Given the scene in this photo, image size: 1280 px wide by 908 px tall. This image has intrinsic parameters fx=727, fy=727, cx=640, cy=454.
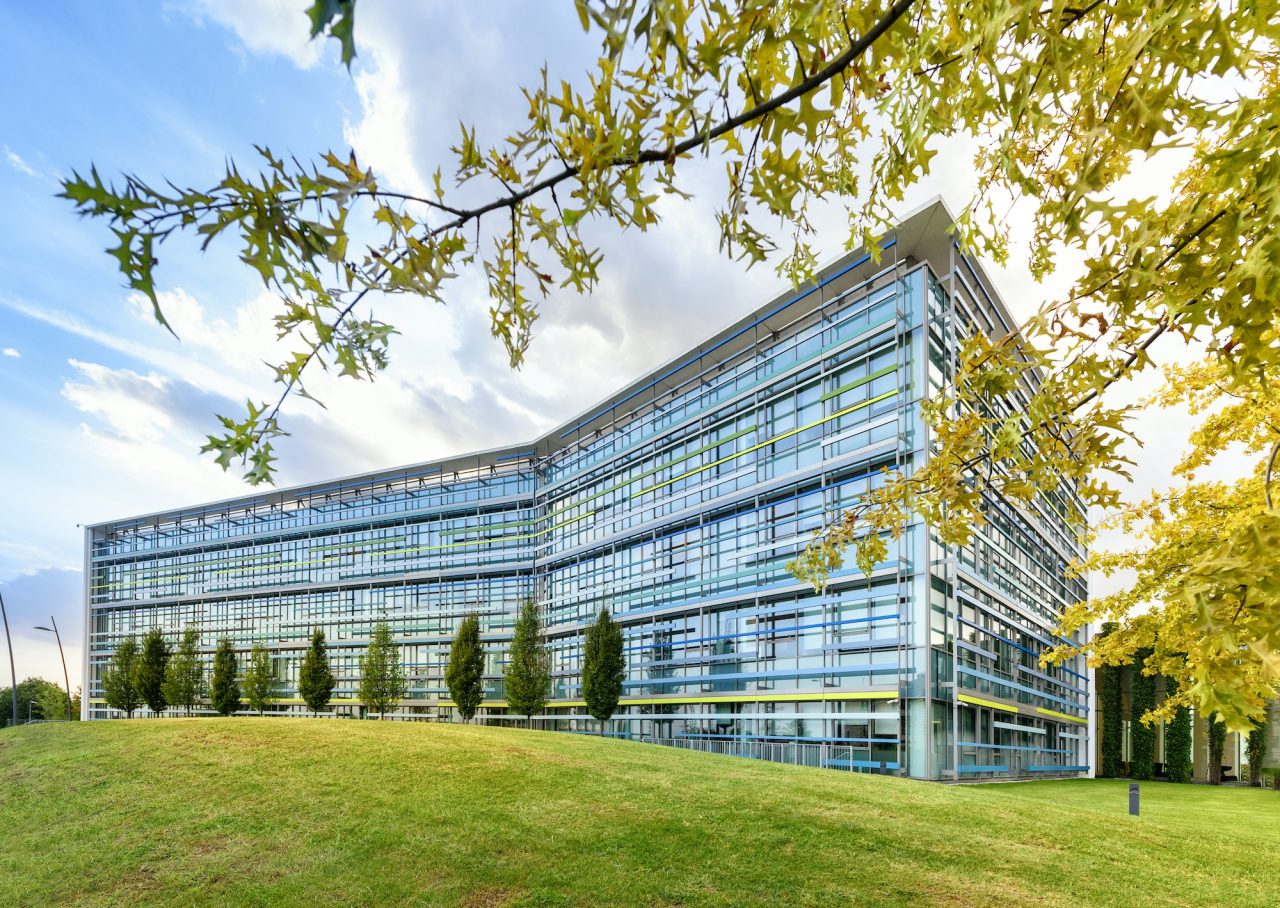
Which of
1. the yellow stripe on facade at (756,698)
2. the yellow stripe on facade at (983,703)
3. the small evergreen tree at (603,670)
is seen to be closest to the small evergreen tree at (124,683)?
the yellow stripe on facade at (756,698)

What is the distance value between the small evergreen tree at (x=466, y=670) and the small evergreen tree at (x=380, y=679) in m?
5.18

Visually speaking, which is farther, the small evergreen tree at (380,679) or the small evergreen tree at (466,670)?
the small evergreen tree at (380,679)

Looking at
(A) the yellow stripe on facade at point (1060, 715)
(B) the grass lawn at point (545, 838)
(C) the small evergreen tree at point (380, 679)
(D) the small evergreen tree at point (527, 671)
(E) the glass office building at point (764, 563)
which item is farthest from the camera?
(C) the small evergreen tree at point (380, 679)

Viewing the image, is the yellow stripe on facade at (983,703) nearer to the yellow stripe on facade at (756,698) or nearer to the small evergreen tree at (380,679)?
the yellow stripe on facade at (756,698)

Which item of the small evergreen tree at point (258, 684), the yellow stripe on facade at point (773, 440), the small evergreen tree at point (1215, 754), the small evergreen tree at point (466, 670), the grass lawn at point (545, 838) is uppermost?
the yellow stripe on facade at point (773, 440)

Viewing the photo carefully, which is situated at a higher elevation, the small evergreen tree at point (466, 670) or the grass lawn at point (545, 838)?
the grass lawn at point (545, 838)

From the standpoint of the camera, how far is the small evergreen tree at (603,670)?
3369 centimetres

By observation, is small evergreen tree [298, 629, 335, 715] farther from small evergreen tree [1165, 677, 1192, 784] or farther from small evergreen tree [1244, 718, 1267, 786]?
small evergreen tree [1244, 718, 1267, 786]

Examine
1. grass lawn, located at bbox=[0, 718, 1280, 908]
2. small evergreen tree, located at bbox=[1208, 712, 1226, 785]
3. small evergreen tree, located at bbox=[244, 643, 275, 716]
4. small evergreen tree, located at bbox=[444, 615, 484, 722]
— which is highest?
grass lawn, located at bbox=[0, 718, 1280, 908]

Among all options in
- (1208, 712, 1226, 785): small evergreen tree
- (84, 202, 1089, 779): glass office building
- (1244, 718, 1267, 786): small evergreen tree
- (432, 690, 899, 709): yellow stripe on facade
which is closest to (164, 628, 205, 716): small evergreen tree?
(84, 202, 1089, 779): glass office building

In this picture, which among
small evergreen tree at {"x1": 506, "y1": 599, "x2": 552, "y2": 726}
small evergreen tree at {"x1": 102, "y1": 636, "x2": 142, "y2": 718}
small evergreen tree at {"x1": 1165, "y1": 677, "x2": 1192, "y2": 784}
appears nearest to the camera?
small evergreen tree at {"x1": 506, "y1": 599, "x2": 552, "y2": 726}

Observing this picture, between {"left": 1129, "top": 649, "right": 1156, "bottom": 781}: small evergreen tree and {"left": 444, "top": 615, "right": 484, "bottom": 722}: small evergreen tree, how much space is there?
35.3 metres

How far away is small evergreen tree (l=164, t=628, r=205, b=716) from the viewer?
46781 millimetres

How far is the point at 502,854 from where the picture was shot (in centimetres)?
823
